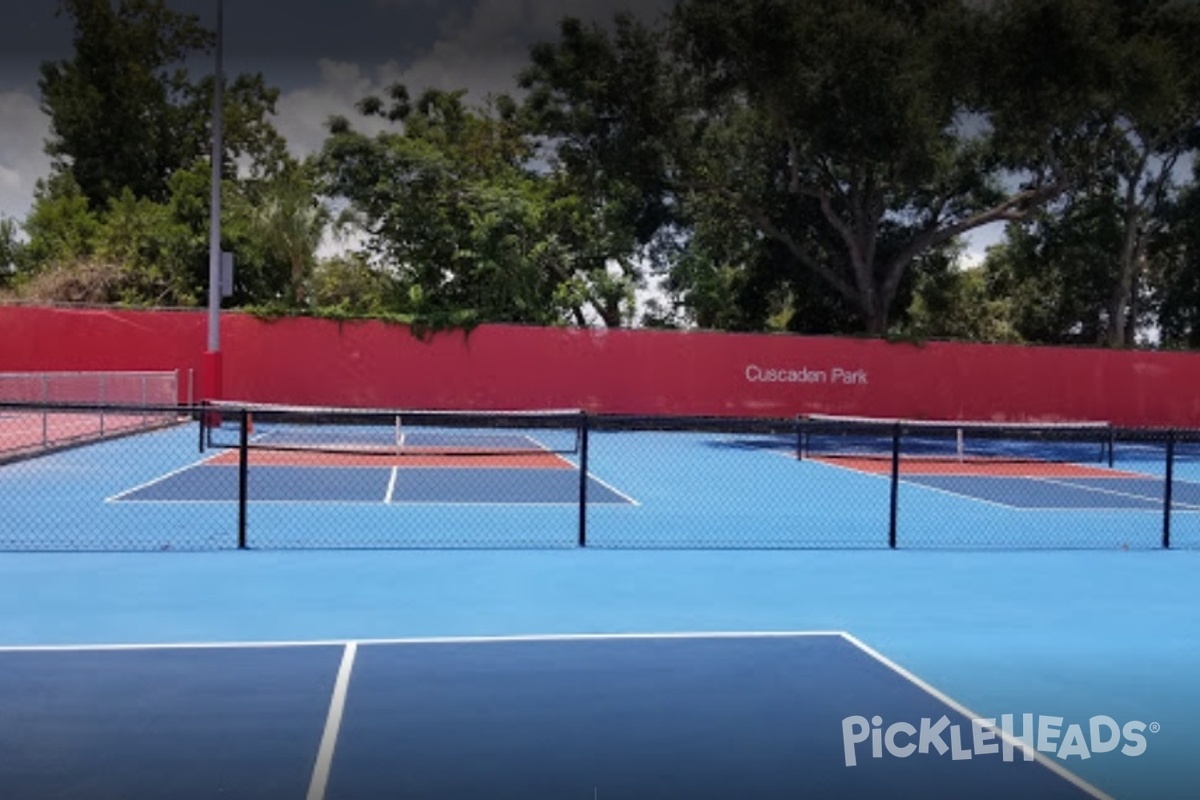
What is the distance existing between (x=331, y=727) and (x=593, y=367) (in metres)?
24.9

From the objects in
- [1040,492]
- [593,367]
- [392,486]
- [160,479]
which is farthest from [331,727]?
[593,367]

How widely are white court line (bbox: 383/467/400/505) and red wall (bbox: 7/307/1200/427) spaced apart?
40.3 feet

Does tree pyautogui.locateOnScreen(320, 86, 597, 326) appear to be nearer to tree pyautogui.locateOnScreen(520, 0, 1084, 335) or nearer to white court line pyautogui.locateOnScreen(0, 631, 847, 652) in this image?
tree pyautogui.locateOnScreen(520, 0, 1084, 335)

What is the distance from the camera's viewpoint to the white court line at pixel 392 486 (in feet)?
46.1

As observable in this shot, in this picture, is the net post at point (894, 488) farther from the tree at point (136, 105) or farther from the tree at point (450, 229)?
the tree at point (450, 229)

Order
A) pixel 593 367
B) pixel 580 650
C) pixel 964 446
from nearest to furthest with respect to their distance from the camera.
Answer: pixel 580 650
pixel 964 446
pixel 593 367

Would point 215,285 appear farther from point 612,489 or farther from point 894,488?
point 894,488

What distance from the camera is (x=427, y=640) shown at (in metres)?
7.08

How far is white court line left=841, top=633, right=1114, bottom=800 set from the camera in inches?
186

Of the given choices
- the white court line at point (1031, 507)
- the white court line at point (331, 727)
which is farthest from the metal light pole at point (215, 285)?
the white court line at point (331, 727)

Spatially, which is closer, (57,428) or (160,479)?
(160,479)

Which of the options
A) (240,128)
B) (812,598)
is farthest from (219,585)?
(240,128)

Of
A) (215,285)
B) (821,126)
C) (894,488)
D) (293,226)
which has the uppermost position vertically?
(821,126)

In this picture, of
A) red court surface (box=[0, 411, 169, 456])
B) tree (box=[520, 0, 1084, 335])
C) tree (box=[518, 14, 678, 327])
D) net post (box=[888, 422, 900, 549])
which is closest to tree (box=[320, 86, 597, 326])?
tree (box=[518, 14, 678, 327])
